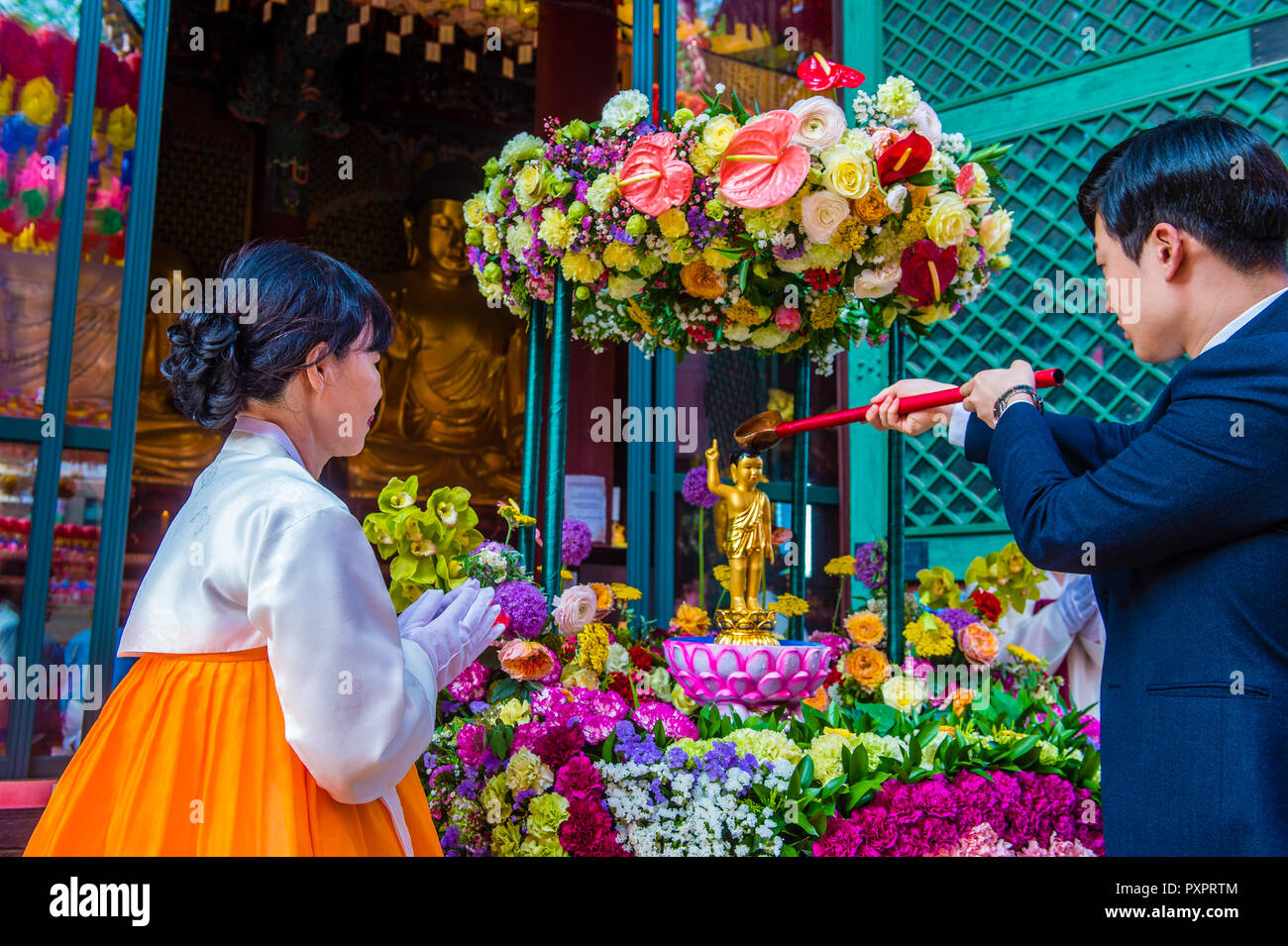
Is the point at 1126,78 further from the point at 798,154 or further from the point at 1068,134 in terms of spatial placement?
the point at 798,154

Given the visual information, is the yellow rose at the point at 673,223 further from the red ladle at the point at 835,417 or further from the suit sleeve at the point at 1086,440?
the suit sleeve at the point at 1086,440

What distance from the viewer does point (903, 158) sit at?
2.03 m

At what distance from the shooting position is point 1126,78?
417cm

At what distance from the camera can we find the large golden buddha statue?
669 cm

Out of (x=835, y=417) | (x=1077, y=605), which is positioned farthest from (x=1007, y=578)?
(x=835, y=417)

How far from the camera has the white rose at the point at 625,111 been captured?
2.21 m

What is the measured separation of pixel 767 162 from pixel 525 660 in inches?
41.6

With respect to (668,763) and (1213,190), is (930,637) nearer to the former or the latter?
(668,763)

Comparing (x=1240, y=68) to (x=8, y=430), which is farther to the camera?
(x=1240, y=68)

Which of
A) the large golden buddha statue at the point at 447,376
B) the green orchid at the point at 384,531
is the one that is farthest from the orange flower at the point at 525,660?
the large golden buddha statue at the point at 447,376

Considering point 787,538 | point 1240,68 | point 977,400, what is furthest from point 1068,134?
point 977,400

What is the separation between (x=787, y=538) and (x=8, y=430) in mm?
2332

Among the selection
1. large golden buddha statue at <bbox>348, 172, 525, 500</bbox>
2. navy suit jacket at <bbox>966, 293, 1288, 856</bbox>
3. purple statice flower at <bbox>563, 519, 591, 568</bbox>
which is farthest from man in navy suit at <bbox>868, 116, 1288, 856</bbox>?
large golden buddha statue at <bbox>348, 172, 525, 500</bbox>

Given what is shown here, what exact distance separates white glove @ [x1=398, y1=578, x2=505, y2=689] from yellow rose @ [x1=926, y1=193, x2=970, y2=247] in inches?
50.8
